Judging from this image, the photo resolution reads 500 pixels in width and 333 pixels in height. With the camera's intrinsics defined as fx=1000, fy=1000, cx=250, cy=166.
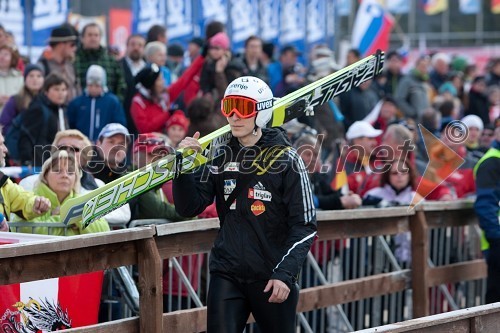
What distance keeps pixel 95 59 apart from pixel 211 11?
15.0ft

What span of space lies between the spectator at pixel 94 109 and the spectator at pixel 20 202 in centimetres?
340

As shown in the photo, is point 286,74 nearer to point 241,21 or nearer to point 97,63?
point 241,21

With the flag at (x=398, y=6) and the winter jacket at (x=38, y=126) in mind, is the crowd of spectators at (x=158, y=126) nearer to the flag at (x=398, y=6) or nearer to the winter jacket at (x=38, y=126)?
the winter jacket at (x=38, y=126)

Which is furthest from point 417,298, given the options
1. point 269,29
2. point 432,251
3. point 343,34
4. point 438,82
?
point 343,34

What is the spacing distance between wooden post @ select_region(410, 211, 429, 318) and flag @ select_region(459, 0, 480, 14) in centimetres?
3805

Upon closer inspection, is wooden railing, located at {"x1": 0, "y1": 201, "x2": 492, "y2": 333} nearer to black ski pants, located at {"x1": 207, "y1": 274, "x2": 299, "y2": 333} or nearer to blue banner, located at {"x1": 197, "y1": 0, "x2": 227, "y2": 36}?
black ski pants, located at {"x1": 207, "y1": 274, "x2": 299, "y2": 333}

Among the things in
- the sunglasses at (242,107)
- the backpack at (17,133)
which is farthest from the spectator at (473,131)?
the sunglasses at (242,107)

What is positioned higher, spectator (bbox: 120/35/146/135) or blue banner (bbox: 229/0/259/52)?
blue banner (bbox: 229/0/259/52)

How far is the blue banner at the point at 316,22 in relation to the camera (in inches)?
707

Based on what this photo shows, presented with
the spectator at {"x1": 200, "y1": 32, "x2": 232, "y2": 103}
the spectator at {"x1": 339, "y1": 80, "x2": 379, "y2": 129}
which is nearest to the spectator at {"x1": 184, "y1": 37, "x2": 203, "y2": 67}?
the spectator at {"x1": 200, "y1": 32, "x2": 232, "y2": 103}

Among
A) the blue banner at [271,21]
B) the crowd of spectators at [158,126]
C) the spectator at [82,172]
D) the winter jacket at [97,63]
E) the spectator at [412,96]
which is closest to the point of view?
the spectator at [82,172]

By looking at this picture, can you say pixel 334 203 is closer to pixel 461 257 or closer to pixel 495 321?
pixel 461 257

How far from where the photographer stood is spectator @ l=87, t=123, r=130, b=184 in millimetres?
8203

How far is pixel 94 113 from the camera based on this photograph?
10.3m
